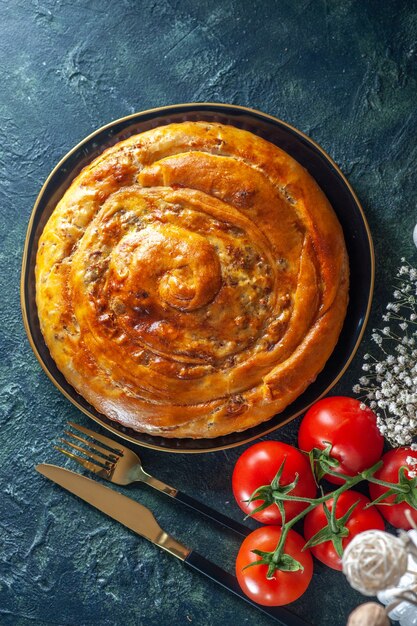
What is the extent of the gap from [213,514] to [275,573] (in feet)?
1.50

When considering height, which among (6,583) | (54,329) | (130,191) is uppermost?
(130,191)

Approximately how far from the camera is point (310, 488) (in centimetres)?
324

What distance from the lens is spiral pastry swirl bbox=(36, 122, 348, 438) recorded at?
294cm

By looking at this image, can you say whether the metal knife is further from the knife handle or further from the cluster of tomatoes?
the cluster of tomatoes

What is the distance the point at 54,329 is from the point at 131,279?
1.46ft

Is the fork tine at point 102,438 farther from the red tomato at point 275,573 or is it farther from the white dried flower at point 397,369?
the white dried flower at point 397,369

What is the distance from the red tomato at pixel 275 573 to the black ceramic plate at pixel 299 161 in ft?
1.48

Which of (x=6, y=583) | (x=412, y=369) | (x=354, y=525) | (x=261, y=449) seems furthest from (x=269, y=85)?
(x=6, y=583)

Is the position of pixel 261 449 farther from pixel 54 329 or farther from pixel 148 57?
pixel 148 57

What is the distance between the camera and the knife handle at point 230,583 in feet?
10.8

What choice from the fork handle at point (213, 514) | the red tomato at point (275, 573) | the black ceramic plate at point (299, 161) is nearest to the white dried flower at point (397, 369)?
the black ceramic plate at point (299, 161)

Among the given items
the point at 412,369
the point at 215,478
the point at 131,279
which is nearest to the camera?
the point at 131,279

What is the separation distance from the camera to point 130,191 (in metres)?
3.00

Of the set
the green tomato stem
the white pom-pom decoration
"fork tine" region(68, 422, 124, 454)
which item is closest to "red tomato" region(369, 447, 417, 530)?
the green tomato stem
